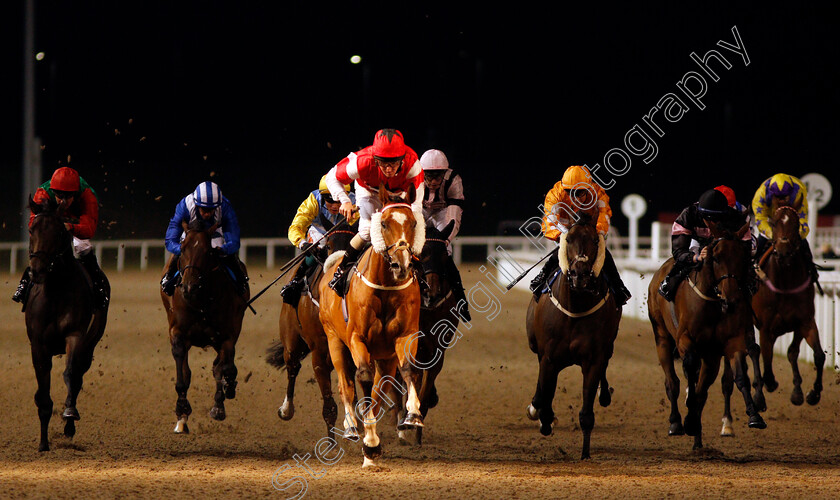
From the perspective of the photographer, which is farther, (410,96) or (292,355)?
(410,96)

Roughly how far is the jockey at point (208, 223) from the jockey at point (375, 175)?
182 centimetres

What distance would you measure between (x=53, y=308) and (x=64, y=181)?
0.97m

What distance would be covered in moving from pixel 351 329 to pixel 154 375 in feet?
16.9

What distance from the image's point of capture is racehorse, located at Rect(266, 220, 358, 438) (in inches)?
279

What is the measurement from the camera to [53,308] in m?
6.91

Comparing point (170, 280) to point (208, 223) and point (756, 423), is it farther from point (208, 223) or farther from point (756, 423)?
point (756, 423)

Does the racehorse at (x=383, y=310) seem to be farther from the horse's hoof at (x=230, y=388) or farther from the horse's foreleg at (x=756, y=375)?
the horse's foreleg at (x=756, y=375)

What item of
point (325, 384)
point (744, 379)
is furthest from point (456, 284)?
point (744, 379)

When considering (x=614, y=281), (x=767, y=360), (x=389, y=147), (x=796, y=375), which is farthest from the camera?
(x=796, y=375)

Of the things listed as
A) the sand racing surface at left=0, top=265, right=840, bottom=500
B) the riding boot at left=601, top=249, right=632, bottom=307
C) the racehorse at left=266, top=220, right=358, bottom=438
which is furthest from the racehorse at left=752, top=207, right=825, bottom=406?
the racehorse at left=266, top=220, right=358, bottom=438

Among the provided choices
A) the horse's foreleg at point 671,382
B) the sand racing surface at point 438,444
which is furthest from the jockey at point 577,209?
the sand racing surface at point 438,444

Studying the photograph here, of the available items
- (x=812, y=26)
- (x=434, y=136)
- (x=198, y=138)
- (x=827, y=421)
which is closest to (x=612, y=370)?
(x=827, y=421)

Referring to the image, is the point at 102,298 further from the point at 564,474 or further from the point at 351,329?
the point at 564,474

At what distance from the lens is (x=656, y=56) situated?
2294 cm
